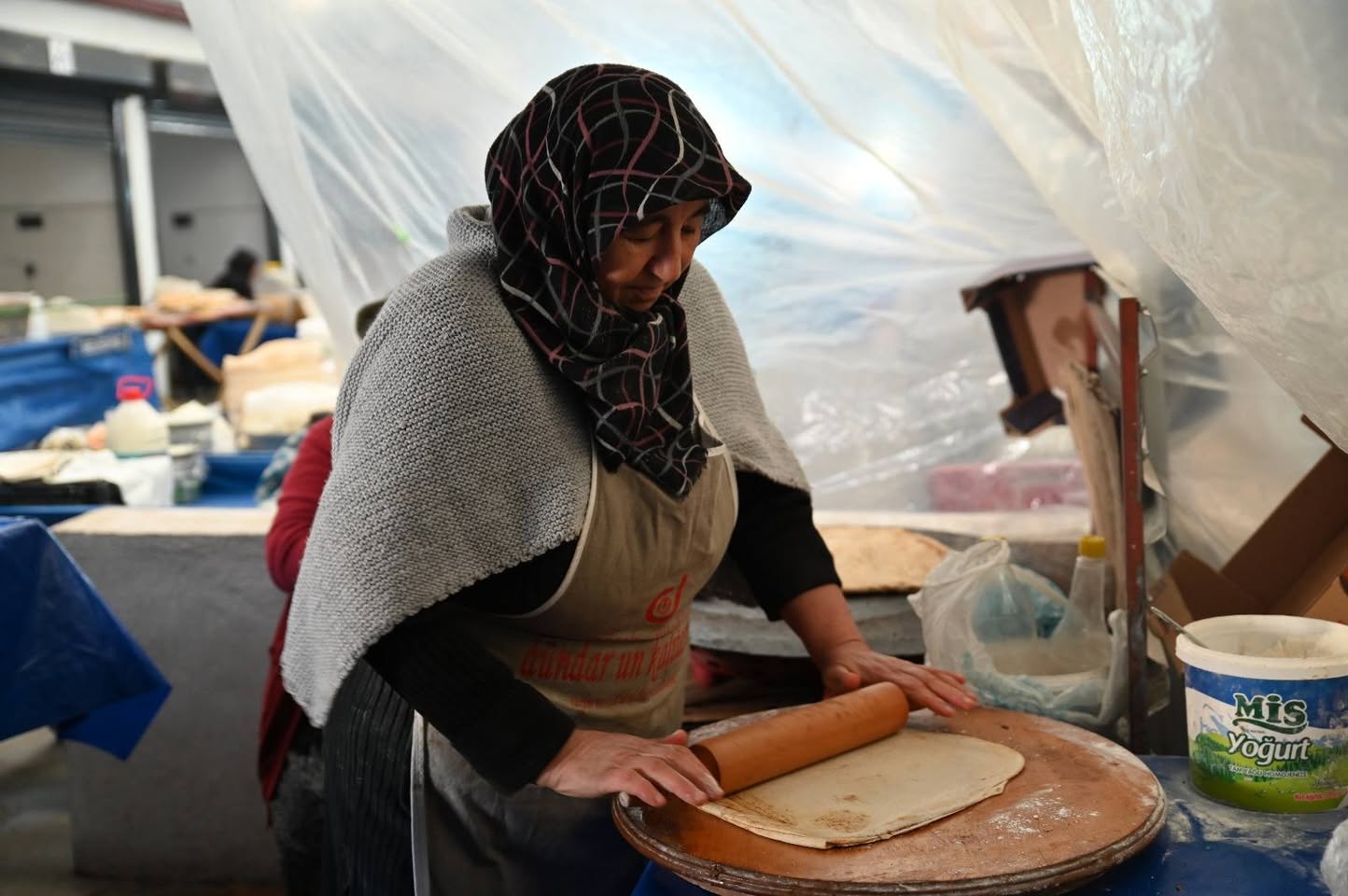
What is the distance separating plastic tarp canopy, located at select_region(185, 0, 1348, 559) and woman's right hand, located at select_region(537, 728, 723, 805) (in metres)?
0.70

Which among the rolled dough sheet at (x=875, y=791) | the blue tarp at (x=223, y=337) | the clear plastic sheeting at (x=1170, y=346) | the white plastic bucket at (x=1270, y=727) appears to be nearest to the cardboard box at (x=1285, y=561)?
the clear plastic sheeting at (x=1170, y=346)

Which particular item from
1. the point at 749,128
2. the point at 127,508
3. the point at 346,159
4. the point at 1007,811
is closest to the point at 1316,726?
the point at 1007,811

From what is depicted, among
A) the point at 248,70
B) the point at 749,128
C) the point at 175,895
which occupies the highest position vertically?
the point at 248,70

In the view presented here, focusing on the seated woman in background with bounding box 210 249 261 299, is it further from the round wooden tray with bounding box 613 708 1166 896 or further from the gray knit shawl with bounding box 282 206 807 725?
the round wooden tray with bounding box 613 708 1166 896

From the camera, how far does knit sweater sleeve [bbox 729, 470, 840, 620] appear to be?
179 centimetres

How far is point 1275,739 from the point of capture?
1304 millimetres

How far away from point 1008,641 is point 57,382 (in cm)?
533

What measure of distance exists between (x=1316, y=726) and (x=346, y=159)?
7.19 feet

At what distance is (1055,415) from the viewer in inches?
106

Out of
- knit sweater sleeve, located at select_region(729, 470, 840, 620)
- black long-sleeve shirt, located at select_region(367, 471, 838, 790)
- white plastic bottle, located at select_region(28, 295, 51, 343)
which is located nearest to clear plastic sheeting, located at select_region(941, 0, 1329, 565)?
knit sweater sleeve, located at select_region(729, 470, 840, 620)

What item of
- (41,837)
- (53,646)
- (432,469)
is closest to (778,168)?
(432,469)

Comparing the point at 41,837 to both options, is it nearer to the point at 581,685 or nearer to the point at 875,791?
the point at 581,685

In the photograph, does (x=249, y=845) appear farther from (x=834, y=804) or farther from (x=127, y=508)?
(x=834, y=804)

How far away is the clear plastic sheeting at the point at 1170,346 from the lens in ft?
6.61
